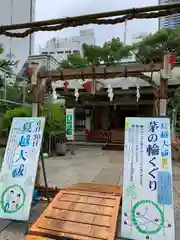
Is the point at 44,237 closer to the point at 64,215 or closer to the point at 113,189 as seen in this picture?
the point at 64,215

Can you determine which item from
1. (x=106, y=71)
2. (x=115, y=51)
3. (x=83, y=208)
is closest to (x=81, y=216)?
(x=83, y=208)

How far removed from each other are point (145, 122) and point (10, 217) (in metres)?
2.35

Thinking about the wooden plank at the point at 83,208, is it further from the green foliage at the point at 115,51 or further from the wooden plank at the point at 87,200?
the green foliage at the point at 115,51

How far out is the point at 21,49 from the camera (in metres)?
23.3

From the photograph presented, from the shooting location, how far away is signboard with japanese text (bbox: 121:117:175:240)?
112 inches

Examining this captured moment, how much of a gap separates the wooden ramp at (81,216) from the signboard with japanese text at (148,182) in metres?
0.27

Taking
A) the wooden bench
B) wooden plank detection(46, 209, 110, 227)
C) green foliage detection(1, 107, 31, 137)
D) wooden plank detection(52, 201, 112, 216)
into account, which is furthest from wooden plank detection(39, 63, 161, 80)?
the wooden bench

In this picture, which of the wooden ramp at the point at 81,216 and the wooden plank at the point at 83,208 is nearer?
the wooden ramp at the point at 81,216

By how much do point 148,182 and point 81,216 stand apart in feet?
3.29

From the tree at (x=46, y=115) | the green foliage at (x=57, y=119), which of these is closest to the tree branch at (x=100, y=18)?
the tree at (x=46, y=115)

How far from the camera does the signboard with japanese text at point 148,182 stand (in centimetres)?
285

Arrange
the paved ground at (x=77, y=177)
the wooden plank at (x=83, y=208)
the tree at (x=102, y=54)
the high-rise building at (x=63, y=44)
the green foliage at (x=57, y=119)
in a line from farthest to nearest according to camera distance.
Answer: the high-rise building at (x=63, y=44)
the tree at (x=102, y=54)
the green foliage at (x=57, y=119)
the paved ground at (x=77, y=177)
the wooden plank at (x=83, y=208)

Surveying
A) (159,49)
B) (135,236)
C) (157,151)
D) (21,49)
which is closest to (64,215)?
(135,236)

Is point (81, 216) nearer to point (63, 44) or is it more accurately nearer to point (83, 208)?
point (83, 208)
